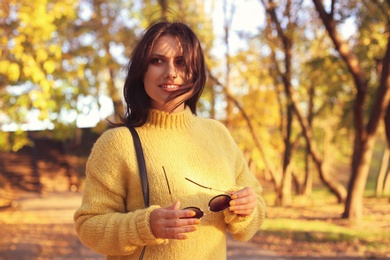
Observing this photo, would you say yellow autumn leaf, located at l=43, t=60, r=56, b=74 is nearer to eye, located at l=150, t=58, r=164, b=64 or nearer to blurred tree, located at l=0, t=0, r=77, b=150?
blurred tree, located at l=0, t=0, r=77, b=150

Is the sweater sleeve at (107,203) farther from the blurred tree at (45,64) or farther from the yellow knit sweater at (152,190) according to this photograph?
the blurred tree at (45,64)

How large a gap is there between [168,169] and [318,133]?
2760cm

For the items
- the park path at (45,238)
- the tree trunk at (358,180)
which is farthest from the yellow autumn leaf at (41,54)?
the tree trunk at (358,180)

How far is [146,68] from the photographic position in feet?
6.78

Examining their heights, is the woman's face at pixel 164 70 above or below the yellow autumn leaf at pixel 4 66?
above

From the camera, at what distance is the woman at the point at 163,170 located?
1.93 metres

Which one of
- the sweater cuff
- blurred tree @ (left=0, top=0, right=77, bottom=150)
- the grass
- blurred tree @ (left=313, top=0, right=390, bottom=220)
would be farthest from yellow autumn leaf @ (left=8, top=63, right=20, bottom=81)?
the sweater cuff

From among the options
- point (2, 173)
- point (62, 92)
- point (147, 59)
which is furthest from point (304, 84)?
point (147, 59)

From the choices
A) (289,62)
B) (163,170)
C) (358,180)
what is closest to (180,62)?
(163,170)

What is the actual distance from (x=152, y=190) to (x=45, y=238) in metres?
10.9

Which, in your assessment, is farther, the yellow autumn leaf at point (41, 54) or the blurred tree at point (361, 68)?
the blurred tree at point (361, 68)

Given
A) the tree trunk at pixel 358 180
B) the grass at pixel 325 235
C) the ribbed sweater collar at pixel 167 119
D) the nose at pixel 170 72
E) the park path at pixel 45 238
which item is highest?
the nose at pixel 170 72

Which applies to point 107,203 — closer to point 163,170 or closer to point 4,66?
point 163,170

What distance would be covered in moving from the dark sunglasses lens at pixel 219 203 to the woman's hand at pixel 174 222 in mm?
182
